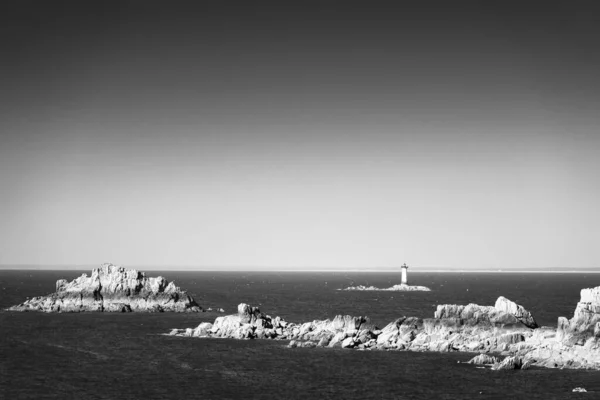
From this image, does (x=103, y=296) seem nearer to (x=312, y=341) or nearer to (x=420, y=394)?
(x=312, y=341)

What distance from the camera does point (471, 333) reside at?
97.2 m

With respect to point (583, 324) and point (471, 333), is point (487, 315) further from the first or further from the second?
point (583, 324)

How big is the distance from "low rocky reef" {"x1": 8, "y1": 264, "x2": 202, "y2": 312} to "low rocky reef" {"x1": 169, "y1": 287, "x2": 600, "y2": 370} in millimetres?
47155

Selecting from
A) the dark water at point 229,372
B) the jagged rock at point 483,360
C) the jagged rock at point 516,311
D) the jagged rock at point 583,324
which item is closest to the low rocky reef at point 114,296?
the dark water at point 229,372

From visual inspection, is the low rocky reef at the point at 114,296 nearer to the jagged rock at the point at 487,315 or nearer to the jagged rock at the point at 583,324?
the jagged rock at the point at 487,315

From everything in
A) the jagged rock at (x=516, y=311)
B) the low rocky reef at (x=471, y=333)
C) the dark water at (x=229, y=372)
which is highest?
the jagged rock at (x=516, y=311)

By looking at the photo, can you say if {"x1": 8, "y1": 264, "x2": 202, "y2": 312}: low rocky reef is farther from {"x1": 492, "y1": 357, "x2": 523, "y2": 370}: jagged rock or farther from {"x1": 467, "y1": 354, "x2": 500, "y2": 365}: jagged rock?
{"x1": 492, "y1": 357, "x2": 523, "y2": 370}: jagged rock

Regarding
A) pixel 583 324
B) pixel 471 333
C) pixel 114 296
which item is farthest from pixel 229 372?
pixel 114 296

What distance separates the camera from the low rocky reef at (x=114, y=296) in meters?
161

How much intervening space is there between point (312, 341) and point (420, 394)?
3419cm

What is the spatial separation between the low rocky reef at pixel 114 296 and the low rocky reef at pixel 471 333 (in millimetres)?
47155

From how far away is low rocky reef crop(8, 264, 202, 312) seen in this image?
16125 centimetres

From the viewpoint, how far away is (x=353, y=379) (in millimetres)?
78000

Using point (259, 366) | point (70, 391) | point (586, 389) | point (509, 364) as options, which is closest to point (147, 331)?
point (259, 366)
